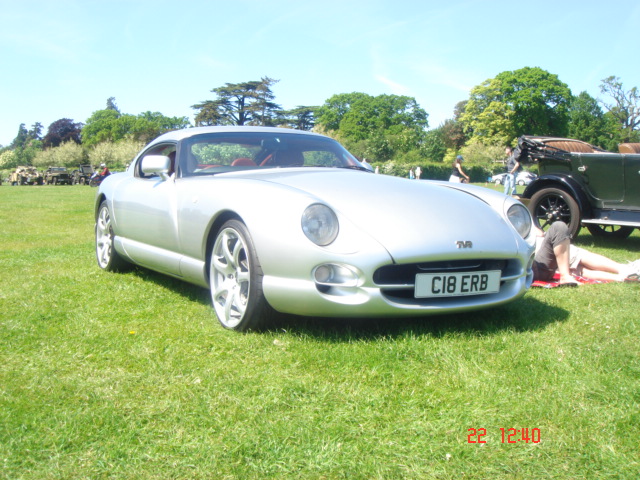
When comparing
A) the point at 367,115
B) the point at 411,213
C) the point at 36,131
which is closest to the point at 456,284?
the point at 411,213

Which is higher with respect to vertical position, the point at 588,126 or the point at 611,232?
the point at 588,126

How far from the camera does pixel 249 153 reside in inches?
179

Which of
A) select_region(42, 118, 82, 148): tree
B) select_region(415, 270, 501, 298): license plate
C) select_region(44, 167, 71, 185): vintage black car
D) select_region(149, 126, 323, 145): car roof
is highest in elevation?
select_region(42, 118, 82, 148): tree

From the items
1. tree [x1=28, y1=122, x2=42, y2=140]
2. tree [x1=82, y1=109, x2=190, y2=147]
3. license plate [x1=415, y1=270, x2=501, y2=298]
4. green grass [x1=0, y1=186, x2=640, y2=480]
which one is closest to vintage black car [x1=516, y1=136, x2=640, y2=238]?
green grass [x1=0, y1=186, x2=640, y2=480]

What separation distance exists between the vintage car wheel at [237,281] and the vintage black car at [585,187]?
5.29 meters

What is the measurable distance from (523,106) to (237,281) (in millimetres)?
71012

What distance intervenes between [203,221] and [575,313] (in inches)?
96.4

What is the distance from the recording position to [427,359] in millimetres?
2920

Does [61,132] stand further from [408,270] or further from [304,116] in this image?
[408,270]

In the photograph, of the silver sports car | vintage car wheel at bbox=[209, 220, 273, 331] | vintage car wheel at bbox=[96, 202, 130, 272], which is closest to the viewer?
the silver sports car

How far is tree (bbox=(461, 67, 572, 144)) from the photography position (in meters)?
69.2

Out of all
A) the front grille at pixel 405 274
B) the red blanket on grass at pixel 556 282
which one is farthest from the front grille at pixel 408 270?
the red blanket on grass at pixel 556 282

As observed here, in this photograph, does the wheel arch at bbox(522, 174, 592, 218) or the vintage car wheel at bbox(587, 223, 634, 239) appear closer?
the wheel arch at bbox(522, 174, 592, 218)
